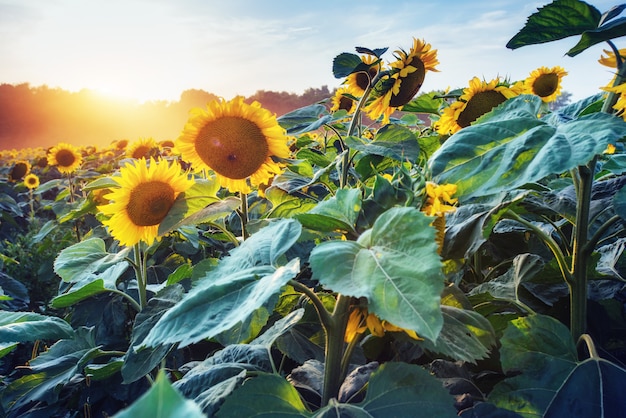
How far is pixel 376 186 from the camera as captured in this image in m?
0.59

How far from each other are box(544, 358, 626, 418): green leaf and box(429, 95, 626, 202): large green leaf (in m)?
0.24

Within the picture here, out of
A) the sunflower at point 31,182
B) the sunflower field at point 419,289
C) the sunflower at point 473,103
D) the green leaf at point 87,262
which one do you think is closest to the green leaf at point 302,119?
the sunflower field at point 419,289

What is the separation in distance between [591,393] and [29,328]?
995 mm

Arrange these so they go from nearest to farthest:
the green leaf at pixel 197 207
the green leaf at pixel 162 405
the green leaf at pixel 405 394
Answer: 1. the green leaf at pixel 162 405
2. the green leaf at pixel 405 394
3. the green leaf at pixel 197 207

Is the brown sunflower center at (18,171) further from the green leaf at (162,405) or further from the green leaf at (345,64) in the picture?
the green leaf at (162,405)

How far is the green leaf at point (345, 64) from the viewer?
1.45m

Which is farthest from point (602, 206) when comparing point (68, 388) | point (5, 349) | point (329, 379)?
point (68, 388)

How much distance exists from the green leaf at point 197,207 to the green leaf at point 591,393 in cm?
75

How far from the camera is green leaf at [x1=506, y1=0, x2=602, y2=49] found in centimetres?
69

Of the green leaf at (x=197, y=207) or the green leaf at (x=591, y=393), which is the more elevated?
the green leaf at (x=197, y=207)

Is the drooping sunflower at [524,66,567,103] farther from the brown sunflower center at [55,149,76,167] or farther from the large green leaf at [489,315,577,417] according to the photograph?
the brown sunflower center at [55,149,76,167]

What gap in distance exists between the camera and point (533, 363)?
622 millimetres

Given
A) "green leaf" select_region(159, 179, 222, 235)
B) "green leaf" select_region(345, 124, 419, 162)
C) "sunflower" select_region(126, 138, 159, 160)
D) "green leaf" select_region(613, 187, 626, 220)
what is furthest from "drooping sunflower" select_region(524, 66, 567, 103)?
→ "sunflower" select_region(126, 138, 159, 160)

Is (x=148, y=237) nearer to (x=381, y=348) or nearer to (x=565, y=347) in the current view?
(x=381, y=348)
